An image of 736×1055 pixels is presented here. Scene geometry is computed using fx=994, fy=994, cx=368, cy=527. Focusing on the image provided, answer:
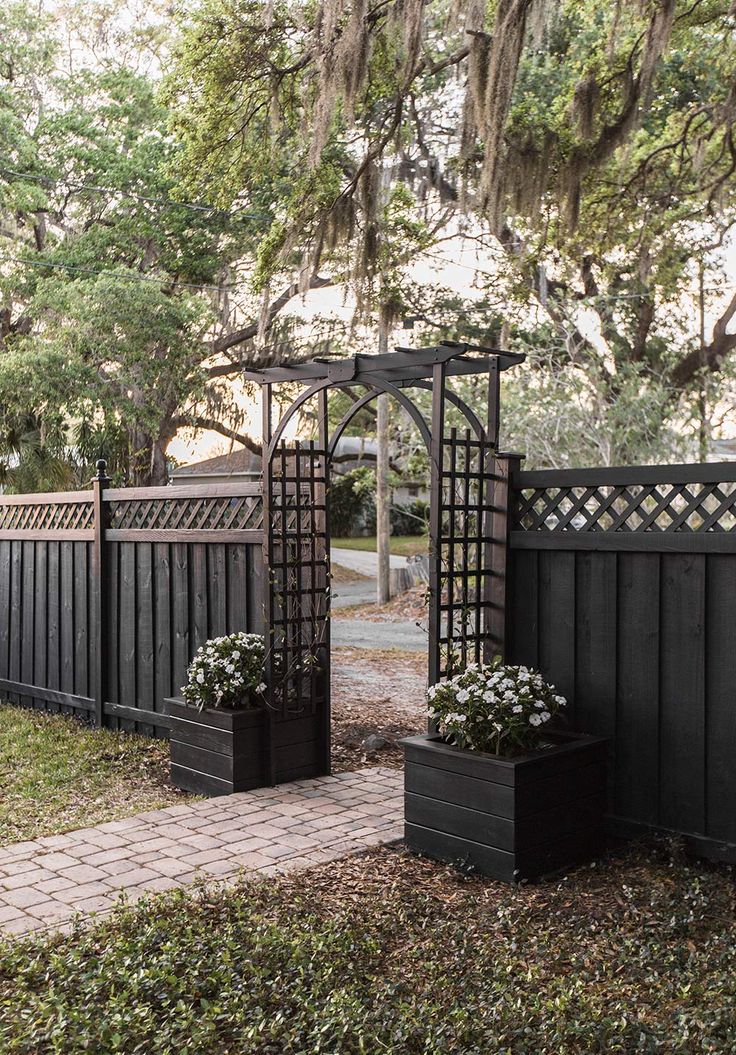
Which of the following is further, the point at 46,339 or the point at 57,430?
the point at 46,339

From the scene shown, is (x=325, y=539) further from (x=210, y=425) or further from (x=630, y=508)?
(x=210, y=425)

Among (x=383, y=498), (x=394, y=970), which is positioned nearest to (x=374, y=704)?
(x=394, y=970)

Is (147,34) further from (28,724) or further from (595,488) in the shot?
(595,488)

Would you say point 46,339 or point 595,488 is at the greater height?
point 46,339

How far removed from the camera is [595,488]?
13.9ft

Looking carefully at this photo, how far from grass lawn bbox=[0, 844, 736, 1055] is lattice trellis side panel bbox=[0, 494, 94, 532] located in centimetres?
385

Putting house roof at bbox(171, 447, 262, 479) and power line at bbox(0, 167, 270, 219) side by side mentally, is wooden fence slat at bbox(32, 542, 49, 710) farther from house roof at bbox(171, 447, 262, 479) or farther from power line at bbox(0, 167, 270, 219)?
house roof at bbox(171, 447, 262, 479)

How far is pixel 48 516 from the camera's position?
7.32 m

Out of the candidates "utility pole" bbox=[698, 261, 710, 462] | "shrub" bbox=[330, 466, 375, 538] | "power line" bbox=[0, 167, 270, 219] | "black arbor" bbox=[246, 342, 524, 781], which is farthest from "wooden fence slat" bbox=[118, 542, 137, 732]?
"shrub" bbox=[330, 466, 375, 538]

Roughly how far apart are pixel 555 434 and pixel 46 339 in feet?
24.0

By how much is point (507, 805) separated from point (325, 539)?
2043 mm

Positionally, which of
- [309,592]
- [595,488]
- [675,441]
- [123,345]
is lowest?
[309,592]

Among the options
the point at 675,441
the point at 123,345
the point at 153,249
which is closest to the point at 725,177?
the point at 675,441

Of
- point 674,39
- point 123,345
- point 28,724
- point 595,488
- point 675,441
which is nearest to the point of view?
point 595,488
